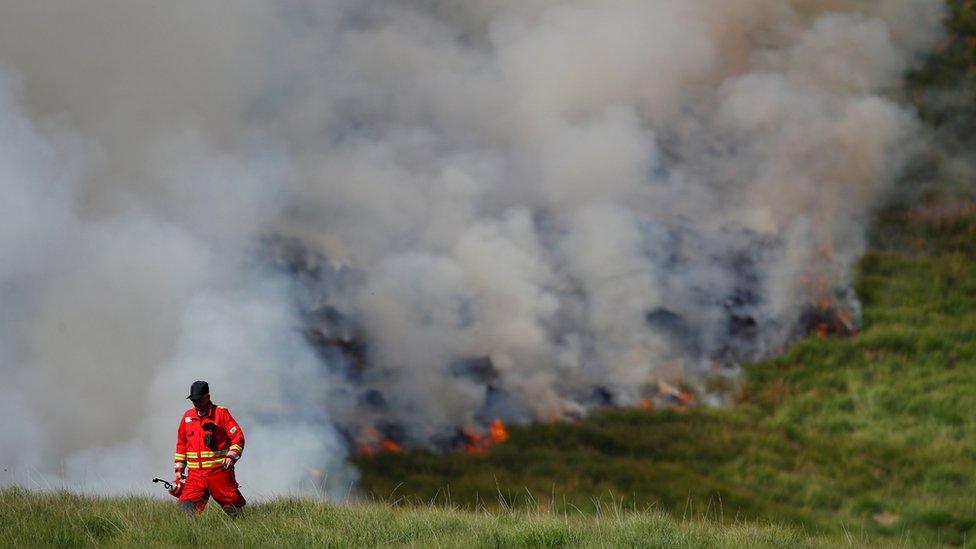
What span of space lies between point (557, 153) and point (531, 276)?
4.48 metres

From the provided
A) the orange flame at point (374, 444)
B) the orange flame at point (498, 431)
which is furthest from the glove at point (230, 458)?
the orange flame at point (498, 431)

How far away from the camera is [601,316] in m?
23.8

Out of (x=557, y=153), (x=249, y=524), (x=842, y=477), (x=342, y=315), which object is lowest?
(x=249, y=524)

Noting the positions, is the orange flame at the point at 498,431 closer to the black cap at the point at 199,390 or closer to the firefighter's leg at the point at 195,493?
the firefighter's leg at the point at 195,493

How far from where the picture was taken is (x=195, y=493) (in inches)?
356

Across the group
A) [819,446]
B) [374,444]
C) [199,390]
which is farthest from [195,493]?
[819,446]

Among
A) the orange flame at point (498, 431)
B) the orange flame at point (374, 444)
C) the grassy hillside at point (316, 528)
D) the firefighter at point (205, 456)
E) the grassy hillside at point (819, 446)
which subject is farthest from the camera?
the orange flame at point (498, 431)

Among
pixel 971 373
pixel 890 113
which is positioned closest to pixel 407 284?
pixel 971 373

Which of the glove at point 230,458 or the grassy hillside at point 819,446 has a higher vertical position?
the grassy hillside at point 819,446

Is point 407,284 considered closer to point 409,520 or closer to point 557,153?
point 557,153

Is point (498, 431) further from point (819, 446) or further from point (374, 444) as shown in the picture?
point (819, 446)

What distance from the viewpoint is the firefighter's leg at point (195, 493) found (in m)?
9.05

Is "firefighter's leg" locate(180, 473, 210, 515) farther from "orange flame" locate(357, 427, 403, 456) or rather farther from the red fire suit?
"orange flame" locate(357, 427, 403, 456)

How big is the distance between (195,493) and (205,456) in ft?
1.13
